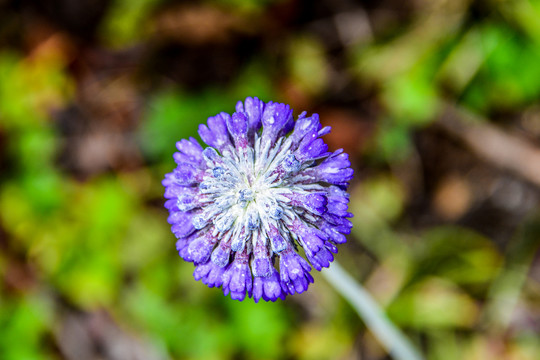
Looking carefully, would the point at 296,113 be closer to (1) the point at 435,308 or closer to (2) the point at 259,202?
(1) the point at 435,308

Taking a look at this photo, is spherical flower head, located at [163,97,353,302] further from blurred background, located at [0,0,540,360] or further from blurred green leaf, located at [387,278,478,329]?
blurred green leaf, located at [387,278,478,329]

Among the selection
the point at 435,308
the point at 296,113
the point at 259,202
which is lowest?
the point at 435,308

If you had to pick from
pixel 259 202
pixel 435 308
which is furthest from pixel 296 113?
pixel 259 202

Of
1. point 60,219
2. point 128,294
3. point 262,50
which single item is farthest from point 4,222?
point 262,50

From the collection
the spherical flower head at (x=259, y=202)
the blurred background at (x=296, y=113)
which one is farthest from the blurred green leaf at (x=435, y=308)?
the spherical flower head at (x=259, y=202)

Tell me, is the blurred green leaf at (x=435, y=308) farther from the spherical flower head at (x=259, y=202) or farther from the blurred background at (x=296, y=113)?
the spherical flower head at (x=259, y=202)

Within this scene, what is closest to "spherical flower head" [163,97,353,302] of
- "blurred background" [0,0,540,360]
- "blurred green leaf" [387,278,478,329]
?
"blurred background" [0,0,540,360]
